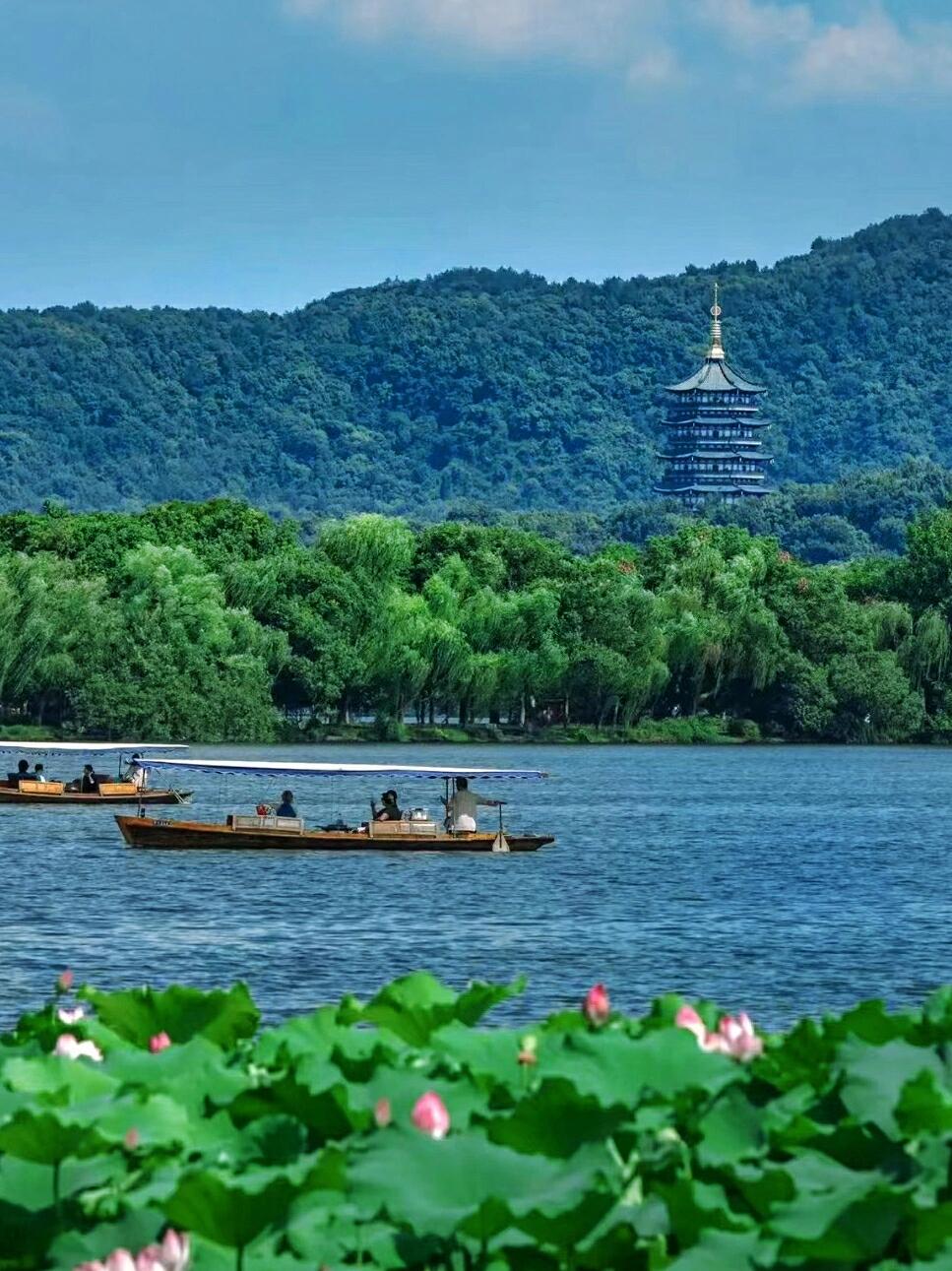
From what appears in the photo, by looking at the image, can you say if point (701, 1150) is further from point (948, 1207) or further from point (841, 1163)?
point (948, 1207)

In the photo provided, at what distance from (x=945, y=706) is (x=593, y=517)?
354 ft

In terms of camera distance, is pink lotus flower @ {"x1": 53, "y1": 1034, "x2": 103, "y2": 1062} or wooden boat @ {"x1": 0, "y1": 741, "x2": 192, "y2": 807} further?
wooden boat @ {"x1": 0, "y1": 741, "x2": 192, "y2": 807}

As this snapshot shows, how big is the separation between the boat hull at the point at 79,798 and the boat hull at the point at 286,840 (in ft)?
31.3

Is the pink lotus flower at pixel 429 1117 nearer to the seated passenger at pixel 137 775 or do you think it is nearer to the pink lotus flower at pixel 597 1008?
the pink lotus flower at pixel 597 1008

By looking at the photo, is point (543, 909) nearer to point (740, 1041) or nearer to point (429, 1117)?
point (740, 1041)

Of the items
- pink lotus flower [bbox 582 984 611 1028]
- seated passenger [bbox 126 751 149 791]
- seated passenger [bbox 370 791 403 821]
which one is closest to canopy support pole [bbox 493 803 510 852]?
seated passenger [bbox 370 791 403 821]

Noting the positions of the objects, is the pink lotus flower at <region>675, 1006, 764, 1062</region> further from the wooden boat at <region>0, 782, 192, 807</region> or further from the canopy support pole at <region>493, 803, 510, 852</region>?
the wooden boat at <region>0, 782, 192, 807</region>

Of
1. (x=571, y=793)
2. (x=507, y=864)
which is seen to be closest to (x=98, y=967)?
(x=507, y=864)

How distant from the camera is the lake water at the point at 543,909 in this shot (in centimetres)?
2638

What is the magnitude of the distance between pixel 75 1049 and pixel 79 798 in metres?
44.2

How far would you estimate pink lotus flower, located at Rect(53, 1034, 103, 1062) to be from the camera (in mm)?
8805

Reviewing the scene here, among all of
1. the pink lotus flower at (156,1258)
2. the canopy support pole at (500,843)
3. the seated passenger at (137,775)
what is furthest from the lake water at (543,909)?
the pink lotus flower at (156,1258)

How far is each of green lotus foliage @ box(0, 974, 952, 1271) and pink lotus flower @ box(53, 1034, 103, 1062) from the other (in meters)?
0.04

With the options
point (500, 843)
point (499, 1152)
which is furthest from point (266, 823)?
point (499, 1152)
